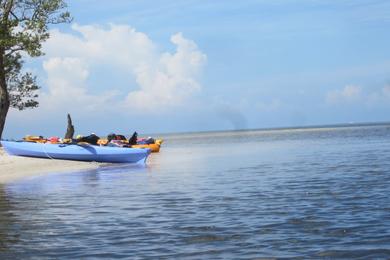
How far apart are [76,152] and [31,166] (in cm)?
313

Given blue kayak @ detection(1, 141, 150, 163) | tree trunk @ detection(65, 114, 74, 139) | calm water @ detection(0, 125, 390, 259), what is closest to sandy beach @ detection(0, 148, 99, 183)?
blue kayak @ detection(1, 141, 150, 163)

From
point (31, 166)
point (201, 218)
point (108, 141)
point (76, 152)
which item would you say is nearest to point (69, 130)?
point (108, 141)

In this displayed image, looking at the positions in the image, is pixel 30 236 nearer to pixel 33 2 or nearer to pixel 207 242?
pixel 207 242

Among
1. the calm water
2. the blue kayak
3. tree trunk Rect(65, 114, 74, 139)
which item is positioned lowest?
the calm water

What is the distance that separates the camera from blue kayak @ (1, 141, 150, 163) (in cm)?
3459

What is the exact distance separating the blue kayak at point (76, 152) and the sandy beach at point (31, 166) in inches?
18.5

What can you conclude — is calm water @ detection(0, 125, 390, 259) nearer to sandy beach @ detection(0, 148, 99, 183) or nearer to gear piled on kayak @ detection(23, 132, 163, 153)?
sandy beach @ detection(0, 148, 99, 183)

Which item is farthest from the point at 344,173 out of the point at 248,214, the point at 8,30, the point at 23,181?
the point at 8,30

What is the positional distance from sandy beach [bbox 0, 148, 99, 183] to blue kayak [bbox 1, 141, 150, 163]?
1.54 feet

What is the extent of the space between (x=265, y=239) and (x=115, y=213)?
18.3 ft

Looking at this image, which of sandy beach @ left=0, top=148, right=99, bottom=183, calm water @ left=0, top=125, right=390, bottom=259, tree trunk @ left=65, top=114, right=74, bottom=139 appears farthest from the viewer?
tree trunk @ left=65, top=114, right=74, bottom=139

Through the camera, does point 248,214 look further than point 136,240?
Yes

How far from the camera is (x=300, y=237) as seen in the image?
1098cm

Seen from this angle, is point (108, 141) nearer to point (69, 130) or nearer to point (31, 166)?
point (69, 130)
